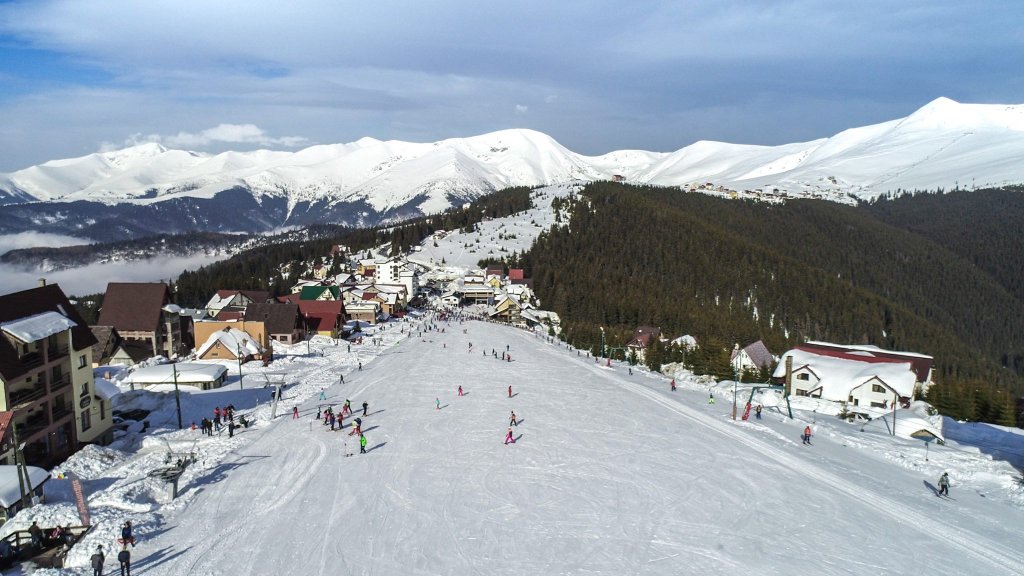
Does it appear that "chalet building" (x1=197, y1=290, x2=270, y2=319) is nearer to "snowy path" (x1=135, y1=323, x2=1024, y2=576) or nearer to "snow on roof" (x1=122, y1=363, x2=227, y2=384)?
"snow on roof" (x1=122, y1=363, x2=227, y2=384)

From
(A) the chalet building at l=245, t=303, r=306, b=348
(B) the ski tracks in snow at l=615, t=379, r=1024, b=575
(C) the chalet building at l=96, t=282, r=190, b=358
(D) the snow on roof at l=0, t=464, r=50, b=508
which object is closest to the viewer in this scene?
(B) the ski tracks in snow at l=615, t=379, r=1024, b=575

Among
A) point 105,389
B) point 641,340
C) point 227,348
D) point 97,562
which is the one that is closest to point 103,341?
point 227,348

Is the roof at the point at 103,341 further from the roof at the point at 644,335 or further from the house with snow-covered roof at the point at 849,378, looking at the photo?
the house with snow-covered roof at the point at 849,378

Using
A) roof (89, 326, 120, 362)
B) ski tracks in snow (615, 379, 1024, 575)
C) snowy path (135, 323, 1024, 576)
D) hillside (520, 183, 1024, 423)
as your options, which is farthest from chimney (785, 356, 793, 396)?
roof (89, 326, 120, 362)

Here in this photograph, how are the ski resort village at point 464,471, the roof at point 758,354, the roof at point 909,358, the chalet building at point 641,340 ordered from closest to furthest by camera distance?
the ski resort village at point 464,471 < the roof at point 909,358 < the roof at point 758,354 < the chalet building at point 641,340

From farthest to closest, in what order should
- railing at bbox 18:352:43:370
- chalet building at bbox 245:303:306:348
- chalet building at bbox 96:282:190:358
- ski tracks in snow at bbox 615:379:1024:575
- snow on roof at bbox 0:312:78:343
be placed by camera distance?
1. chalet building at bbox 245:303:306:348
2. chalet building at bbox 96:282:190:358
3. railing at bbox 18:352:43:370
4. snow on roof at bbox 0:312:78:343
5. ski tracks in snow at bbox 615:379:1024:575

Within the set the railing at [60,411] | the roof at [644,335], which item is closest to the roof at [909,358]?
the roof at [644,335]
